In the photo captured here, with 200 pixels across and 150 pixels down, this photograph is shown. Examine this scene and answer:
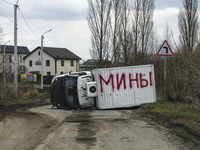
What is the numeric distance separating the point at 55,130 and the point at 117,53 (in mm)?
20268

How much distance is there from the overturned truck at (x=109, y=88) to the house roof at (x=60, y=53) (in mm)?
A: 47269

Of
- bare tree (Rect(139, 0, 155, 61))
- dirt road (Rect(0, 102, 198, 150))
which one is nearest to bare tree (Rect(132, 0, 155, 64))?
bare tree (Rect(139, 0, 155, 61))

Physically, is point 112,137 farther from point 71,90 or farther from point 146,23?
point 146,23

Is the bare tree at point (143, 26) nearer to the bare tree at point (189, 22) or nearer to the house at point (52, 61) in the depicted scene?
the bare tree at point (189, 22)

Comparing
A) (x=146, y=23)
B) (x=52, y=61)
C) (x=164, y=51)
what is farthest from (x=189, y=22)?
(x=52, y=61)

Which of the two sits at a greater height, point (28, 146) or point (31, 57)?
point (31, 57)

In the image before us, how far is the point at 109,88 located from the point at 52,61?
48.8 meters

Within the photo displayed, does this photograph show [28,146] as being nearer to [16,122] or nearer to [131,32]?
[16,122]

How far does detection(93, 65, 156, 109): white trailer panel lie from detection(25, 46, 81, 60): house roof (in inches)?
1897

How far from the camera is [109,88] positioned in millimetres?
13641

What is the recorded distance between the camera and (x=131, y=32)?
29.9 m

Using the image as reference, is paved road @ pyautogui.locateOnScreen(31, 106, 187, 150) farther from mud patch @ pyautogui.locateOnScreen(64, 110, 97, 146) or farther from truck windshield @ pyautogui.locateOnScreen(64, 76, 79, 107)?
truck windshield @ pyautogui.locateOnScreen(64, 76, 79, 107)

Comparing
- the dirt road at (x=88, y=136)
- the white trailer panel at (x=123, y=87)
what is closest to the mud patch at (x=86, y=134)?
the dirt road at (x=88, y=136)

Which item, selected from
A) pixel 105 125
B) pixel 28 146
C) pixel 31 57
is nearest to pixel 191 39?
pixel 105 125
